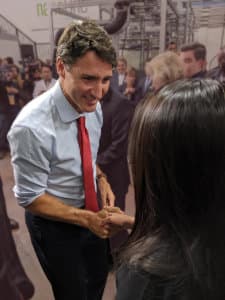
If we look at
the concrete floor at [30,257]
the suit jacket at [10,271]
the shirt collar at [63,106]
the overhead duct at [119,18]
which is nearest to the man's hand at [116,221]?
the shirt collar at [63,106]

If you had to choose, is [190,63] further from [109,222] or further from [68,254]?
[68,254]

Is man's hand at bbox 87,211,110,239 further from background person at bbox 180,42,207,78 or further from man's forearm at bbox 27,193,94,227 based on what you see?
background person at bbox 180,42,207,78

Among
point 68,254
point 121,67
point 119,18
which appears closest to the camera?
point 68,254

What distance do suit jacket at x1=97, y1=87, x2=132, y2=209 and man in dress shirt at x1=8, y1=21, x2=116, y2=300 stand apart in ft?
1.43

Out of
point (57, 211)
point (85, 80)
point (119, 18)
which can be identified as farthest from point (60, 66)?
point (119, 18)

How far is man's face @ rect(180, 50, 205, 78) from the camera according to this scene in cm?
158

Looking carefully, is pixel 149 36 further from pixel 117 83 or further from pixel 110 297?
pixel 110 297

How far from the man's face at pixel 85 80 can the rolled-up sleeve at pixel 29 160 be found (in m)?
0.20

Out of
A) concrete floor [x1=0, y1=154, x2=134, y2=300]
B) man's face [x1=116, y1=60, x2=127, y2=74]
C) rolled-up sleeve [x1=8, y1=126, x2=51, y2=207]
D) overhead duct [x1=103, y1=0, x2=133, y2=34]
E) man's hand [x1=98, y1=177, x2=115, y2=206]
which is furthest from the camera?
concrete floor [x1=0, y1=154, x2=134, y2=300]

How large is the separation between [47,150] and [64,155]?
8 cm

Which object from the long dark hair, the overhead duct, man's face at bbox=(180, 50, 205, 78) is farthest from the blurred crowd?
the long dark hair

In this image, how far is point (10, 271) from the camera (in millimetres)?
1754

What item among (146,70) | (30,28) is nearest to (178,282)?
(146,70)

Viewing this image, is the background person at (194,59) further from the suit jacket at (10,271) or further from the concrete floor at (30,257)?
the suit jacket at (10,271)
